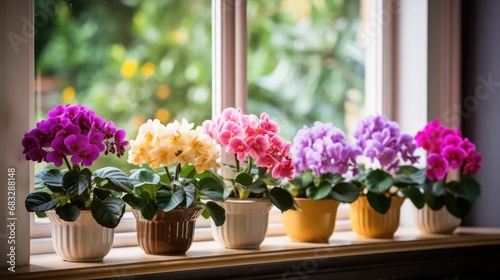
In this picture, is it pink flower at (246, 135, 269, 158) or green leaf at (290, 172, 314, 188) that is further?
green leaf at (290, 172, 314, 188)

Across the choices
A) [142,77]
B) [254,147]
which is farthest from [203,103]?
[254,147]

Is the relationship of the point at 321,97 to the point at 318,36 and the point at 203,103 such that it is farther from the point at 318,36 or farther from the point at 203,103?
the point at 203,103

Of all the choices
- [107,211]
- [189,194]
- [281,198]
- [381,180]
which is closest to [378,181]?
[381,180]

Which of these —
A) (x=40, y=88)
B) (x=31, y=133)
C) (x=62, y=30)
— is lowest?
(x=31, y=133)

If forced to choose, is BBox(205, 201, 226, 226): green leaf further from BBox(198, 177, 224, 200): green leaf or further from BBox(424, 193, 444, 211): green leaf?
BBox(424, 193, 444, 211): green leaf

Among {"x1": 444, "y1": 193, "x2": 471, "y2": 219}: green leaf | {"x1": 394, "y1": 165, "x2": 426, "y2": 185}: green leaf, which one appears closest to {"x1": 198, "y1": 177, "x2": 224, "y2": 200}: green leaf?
{"x1": 394, "y1": 165, "x2": 426, "y2": 185}: green leaf

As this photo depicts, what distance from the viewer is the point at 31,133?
188 cm

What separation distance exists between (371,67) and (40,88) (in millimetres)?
1408

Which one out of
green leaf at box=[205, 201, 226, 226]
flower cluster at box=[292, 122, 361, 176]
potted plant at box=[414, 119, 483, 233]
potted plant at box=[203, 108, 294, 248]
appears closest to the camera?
green leaf at box=[205, 201, 226, 226]

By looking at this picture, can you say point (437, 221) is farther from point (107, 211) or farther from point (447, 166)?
point (107, 211)

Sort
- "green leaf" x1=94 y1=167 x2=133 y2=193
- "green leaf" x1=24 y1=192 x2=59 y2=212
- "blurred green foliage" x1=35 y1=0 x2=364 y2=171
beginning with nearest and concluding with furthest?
"green leaf" x1=24 y1=192 x2=59 y2=212 < "green leaf" x1=94 y1=167 x2=133 y2=193 < "blurred green foliage" x1=35 y1=0 x2=364 y2=171

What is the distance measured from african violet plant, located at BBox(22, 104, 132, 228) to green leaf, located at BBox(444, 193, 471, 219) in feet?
4.18

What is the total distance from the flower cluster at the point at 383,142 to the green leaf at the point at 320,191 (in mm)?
219

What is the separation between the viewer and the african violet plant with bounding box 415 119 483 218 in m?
2.60
